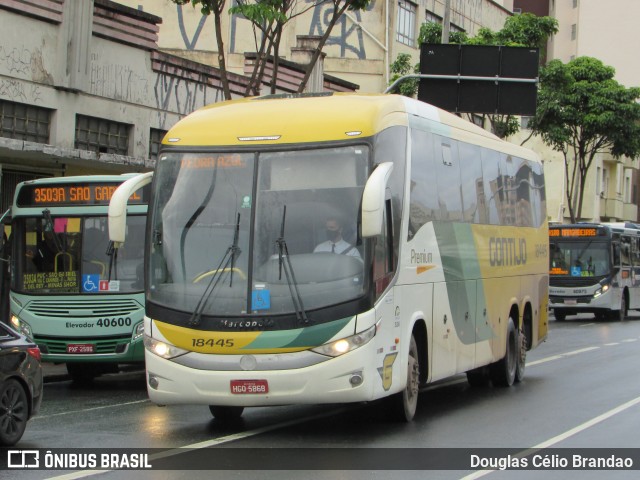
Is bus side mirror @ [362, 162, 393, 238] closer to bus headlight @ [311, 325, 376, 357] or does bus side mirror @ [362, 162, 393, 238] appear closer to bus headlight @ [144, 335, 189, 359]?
bus headlight @ [311, 325, 376, 357]

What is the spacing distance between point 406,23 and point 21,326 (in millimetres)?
29096

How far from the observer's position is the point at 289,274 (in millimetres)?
11227

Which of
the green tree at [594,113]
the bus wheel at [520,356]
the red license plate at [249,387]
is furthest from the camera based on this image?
the green tree at [594,113]

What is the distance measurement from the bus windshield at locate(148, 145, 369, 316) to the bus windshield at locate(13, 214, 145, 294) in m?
5.21

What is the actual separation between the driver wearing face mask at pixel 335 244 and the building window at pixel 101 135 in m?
13.8

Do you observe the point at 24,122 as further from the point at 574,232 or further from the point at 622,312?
the point at 622,312

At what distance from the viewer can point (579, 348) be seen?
973 inches

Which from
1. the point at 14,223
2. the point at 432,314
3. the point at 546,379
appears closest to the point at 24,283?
the point at 14,223

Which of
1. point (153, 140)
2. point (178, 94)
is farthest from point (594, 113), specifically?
point (153, 140)

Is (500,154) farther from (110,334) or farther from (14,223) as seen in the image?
(14,223)

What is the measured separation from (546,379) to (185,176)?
835 cm

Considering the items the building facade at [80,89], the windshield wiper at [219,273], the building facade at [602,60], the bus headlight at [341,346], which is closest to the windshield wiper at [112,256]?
the building facade at [80,89]

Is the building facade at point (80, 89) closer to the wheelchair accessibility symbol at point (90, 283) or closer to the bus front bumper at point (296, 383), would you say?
the wheelchair accessibility symbol at point (90, 283)

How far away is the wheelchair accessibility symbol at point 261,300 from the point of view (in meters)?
11.2
